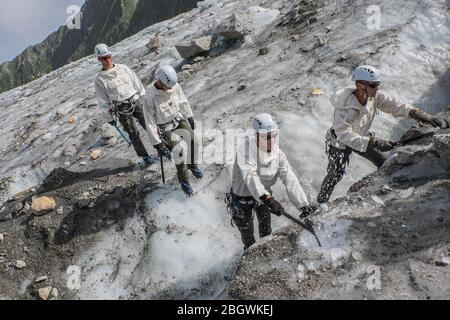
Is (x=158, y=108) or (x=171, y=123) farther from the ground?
(x=158, y=108)

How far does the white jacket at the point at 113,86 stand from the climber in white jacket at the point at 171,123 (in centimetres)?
131

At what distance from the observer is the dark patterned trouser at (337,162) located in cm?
749

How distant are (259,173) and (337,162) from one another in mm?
1845

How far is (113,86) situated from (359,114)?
526cm

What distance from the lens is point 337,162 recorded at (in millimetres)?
7559

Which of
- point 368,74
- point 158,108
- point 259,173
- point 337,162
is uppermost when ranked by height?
point 158,108

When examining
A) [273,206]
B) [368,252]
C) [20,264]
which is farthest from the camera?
[20,264]

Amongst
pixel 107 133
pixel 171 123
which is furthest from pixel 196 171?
pixel 107 133

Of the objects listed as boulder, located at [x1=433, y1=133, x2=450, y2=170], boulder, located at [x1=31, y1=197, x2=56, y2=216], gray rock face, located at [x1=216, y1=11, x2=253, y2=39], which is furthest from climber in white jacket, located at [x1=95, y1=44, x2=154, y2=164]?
gray rock face, located at [x1=216, y1=11, x2=253, y2=39]

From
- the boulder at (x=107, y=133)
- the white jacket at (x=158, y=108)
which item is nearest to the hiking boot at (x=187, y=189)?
the white jacket at (x=158, y=108)

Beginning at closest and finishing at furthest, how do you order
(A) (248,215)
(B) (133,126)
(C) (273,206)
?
(C) (273,206) → (A) (248,215) → (B) (133,126)

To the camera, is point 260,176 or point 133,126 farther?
point 133,126

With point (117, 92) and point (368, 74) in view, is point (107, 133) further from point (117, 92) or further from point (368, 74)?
point (368, 74)
